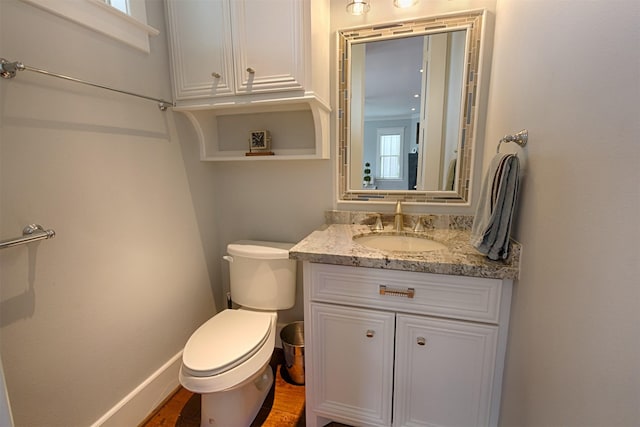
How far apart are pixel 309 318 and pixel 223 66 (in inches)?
48.1

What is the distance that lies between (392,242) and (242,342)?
0.85 metres

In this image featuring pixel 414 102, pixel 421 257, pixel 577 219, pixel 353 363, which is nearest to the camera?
pixel 577 219

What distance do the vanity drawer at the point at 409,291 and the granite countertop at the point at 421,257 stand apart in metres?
0.04

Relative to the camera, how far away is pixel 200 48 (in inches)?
54.9

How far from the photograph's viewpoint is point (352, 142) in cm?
160

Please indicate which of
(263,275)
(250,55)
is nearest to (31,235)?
(263,275)

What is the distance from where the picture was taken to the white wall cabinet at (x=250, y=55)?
1272 mm

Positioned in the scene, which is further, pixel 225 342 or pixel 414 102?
pixel 414 102

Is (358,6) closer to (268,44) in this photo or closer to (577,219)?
(268,44)

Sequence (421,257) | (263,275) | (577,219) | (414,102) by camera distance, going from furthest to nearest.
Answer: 1. (263,275)
2. (414,102)
3. (421,257)
4. (577,219)

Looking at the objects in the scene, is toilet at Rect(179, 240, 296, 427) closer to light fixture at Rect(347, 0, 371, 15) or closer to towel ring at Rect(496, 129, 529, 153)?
towel ring at Rect(496, 129, 529, 153)

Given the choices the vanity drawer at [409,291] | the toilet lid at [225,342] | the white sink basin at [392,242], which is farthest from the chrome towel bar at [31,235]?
the white sink basin at [392,242]

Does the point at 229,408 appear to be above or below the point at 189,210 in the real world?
below

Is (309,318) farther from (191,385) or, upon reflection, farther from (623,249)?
(623,249)
